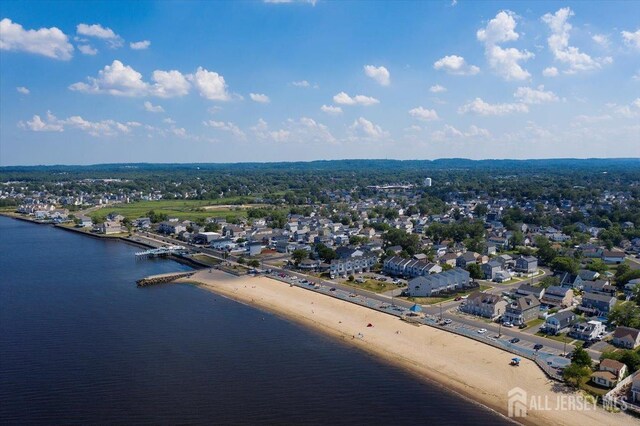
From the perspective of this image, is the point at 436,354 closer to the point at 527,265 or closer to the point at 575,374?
the point at 575,374

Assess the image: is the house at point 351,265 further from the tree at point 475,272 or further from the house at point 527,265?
the house at point 527,265

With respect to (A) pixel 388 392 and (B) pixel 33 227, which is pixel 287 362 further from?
(B) pixel 33 227

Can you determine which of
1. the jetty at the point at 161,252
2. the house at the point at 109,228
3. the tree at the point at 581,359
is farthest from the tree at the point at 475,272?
the house at the point at 109,228

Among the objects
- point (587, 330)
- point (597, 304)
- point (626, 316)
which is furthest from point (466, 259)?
point (587, 330)

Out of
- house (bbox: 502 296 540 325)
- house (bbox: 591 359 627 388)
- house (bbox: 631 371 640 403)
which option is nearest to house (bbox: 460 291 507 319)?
house (bbox: 502 296 540 325)

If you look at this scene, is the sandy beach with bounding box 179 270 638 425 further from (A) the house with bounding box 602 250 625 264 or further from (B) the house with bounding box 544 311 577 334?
(A) the house with bounding box 602 250 625 264

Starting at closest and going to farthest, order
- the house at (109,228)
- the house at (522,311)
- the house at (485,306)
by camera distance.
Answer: the house at (522,311), the house at (485,306), the house at (109,228)

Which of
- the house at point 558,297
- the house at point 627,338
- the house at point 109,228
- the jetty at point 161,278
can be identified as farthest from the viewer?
the house at point 109,228
